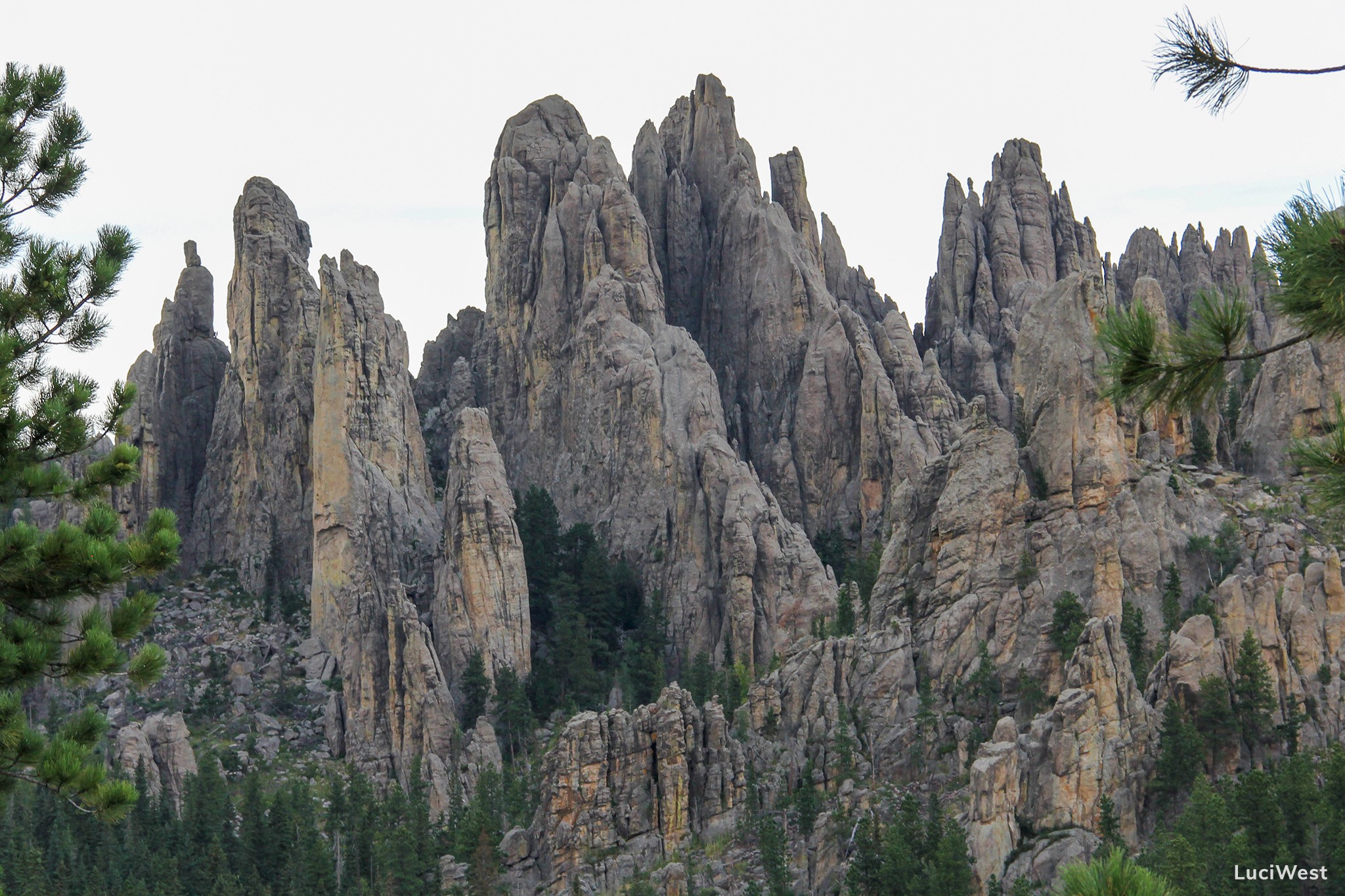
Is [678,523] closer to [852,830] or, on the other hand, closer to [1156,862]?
[852,830]

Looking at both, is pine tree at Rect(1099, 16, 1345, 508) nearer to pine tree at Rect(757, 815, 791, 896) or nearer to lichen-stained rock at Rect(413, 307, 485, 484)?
pine tree at Rect(757, 815, 791, 896)

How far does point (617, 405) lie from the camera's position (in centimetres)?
10744

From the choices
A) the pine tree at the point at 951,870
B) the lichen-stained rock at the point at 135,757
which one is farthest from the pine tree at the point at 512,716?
→ the pine tree at the point at 951,870

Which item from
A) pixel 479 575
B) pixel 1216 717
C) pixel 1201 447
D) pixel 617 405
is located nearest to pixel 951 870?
pixel 1216 717

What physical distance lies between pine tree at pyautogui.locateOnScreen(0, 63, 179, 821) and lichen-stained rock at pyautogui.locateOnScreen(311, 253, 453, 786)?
215 feet

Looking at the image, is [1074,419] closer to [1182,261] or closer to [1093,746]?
[1093,746]

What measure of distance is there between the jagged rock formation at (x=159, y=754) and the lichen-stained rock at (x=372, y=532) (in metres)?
8.97

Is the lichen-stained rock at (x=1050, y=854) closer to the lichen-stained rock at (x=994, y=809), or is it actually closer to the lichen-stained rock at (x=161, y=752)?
the lichen-stained rock at (x=994, y=809)

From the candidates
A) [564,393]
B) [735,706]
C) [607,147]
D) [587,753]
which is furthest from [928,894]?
[607,147]

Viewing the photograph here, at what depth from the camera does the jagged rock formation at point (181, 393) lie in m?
110

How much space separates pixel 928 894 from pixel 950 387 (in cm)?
7036

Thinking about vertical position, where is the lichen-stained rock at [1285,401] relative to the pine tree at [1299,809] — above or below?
above

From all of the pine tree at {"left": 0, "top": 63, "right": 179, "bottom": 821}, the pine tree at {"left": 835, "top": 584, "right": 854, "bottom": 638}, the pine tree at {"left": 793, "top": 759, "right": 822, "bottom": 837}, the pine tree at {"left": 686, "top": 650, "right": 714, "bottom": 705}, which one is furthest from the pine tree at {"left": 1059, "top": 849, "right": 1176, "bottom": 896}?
the pine tree at {"left": 686, "top": 650, "right": 714, "bottom": 705}

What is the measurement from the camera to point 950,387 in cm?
11888
